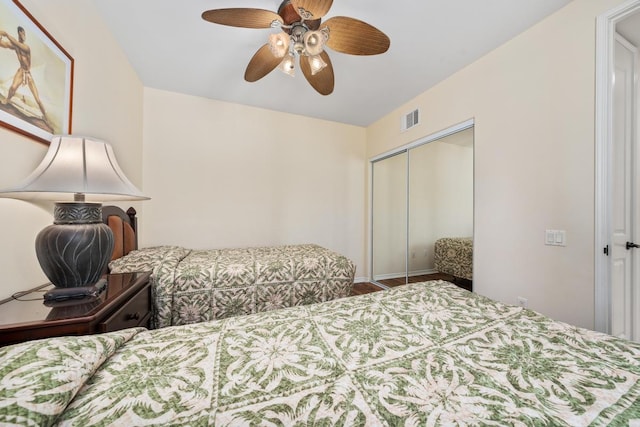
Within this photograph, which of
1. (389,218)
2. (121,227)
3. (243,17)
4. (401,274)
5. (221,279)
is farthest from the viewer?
(389,218)

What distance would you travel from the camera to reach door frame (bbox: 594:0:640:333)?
146cm

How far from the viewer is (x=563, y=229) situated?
1.65 meters

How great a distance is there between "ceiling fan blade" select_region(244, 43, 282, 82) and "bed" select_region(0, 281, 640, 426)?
6.17 ft

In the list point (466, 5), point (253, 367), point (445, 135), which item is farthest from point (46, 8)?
point (445, 135)

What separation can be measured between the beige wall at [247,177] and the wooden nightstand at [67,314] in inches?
66.7

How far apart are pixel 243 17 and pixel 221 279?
6.21 feet

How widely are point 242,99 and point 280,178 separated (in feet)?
3.68

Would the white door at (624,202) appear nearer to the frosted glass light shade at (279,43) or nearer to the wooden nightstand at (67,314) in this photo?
the frosted glass light shade at (279,43)

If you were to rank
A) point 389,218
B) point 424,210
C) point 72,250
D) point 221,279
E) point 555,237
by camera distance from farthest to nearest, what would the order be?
point 389,218
point 424,210
point 221,279
point 555,237
point 72,250

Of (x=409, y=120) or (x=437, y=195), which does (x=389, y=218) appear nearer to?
(x=437, y=195)

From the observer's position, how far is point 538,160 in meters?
1.79

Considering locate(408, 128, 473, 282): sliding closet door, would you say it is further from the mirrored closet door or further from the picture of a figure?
the picture of a figure

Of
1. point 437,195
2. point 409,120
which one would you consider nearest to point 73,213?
point 437,195

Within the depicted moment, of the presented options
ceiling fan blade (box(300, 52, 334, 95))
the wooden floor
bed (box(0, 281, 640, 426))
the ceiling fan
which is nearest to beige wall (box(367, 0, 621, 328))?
the wooden floor
